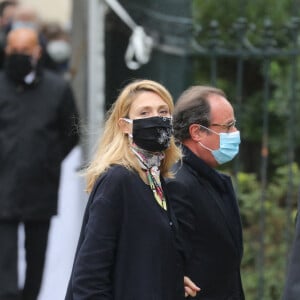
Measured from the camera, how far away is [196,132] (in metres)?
4.80

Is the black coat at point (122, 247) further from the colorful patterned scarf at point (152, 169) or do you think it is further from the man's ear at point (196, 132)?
the man's ear at point (196, 132)

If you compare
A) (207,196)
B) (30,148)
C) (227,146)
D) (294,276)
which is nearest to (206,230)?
(207,196)

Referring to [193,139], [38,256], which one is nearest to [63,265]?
[38,256]

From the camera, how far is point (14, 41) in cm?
733

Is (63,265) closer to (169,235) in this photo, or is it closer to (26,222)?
(26,222)

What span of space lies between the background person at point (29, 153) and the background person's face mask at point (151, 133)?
2774 millimetres

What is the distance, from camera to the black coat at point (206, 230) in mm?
4586

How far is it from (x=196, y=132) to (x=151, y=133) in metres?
0.55

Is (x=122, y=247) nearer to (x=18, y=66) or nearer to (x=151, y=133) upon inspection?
(x=151, y=133)

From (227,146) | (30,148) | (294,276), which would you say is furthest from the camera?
(30,148)

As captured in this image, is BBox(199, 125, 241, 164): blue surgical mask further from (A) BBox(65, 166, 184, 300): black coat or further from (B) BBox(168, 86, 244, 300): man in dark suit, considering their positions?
(A) BBox(65, 166, 184, 300): black coat

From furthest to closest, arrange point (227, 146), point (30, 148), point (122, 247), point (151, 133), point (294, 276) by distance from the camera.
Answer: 1. point (30, 148)
2. point (227, 146)
3. point (151, 133)
4. point (122, 247)
5. point (294, 276)

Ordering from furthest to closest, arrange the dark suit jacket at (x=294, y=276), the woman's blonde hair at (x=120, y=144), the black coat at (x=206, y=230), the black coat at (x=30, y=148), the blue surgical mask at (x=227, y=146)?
1. the black coat at (x=30, y=148)
2. the blue surgical mask at (x=227, y=146)
3. the black coat at (x=206, y=230)
4. the woman's blonde hair at (x=120, y=144)
5. the dark suit jacket at (x=294, y=276)

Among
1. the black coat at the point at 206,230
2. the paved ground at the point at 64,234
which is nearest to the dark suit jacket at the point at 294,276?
the black coat at the point at 206,230
